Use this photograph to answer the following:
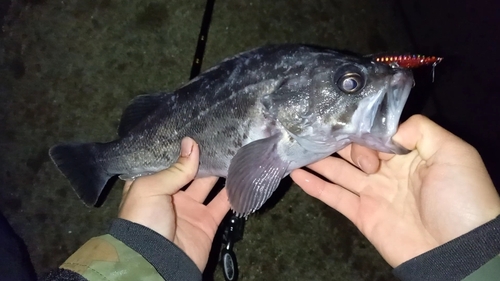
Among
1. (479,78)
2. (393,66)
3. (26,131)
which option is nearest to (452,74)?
(479,78)

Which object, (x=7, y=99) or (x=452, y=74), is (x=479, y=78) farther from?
(x=7, y=99)

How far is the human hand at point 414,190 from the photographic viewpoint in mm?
1394

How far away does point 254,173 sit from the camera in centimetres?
154

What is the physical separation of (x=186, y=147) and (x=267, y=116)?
1.05 feet

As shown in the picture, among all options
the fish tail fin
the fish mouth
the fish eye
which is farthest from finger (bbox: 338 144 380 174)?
the fish tail fin

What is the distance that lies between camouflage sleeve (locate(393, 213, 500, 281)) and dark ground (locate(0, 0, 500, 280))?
0.93m

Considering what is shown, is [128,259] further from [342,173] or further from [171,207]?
[342,173]

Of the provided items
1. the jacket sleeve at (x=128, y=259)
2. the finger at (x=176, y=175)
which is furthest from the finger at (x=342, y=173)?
the jacket sleeve at (x=128, y=259)

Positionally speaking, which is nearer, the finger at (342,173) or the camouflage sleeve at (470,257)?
the camouflage sleeve at (470,257)

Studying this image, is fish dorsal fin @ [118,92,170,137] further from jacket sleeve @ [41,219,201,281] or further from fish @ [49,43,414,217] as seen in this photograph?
jacket sleeve @ [41,219,201,281]

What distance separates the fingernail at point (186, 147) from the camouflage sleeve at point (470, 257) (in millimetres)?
885

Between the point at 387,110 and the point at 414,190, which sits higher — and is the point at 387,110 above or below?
above

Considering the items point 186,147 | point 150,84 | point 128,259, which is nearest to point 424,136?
point 186,147

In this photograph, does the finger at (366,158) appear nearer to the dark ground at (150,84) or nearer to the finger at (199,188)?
the finger at (199,188)
